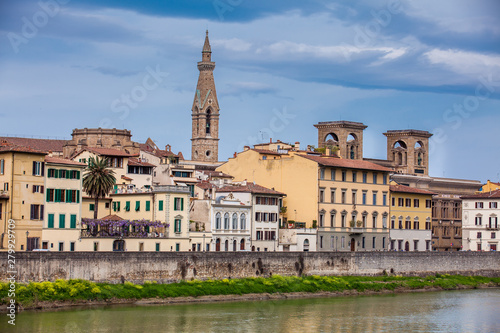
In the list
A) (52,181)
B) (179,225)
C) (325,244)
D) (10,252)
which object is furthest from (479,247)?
(10,252)

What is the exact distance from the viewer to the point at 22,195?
67688 millimetres

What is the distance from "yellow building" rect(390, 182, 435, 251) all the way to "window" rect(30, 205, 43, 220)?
40658mm

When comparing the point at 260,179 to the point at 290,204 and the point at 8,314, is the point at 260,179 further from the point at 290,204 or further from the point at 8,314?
the point at 8,314

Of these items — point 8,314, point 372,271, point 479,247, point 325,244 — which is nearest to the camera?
point 8,314

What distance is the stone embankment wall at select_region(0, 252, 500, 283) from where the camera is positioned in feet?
205

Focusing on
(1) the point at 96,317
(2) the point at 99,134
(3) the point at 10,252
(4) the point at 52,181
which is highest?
(2) the point at 99,134

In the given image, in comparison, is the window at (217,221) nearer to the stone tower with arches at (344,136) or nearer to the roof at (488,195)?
the roof at (488,195)

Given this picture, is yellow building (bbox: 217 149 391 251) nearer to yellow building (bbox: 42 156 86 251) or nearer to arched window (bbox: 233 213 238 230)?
arched window (bbox: 233 213 238 230)

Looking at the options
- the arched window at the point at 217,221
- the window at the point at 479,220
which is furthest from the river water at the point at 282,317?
the window at the point at 479,220

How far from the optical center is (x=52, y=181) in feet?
230

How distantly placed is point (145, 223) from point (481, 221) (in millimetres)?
46076

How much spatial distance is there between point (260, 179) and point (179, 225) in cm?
1914

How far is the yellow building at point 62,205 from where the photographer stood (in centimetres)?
6956

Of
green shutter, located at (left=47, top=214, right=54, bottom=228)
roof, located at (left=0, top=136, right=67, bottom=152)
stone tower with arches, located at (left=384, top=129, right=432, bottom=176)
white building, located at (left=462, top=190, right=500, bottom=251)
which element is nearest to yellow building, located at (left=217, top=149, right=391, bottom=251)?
white building, located at (left=462, top=190, right=500, bottom=251)
